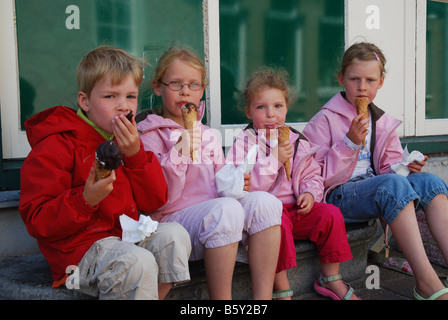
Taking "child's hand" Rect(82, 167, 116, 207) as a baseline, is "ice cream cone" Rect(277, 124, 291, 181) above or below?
above

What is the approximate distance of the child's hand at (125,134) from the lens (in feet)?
6.70

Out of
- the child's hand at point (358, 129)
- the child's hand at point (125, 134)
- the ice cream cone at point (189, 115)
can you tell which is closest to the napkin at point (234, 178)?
the ice cream cone at point (189, 115)

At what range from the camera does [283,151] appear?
261 centimetres

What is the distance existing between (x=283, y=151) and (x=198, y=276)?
0.85m

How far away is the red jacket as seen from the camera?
6.25 feet

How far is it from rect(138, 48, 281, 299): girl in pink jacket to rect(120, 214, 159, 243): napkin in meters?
0.27

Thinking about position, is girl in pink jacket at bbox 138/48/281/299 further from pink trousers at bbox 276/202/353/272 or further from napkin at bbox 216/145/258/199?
pink trousers at bbox 276/202/353/272

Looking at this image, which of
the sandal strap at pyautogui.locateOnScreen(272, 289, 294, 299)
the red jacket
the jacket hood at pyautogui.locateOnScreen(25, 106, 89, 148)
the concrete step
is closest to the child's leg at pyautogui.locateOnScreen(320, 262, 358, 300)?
the concrete step

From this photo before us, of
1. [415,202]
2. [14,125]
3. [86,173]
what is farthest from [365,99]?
[14,125]

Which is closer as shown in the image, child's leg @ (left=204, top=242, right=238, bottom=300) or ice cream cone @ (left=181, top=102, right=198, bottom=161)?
child's leg @ (left=204, top=242, right=238, bottom=300)

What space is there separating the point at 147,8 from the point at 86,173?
157 centimetres

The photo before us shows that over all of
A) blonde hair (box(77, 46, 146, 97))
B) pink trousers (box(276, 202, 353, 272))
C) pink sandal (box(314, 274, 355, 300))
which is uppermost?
blonde hair (box(77, 46, 146, 97))
